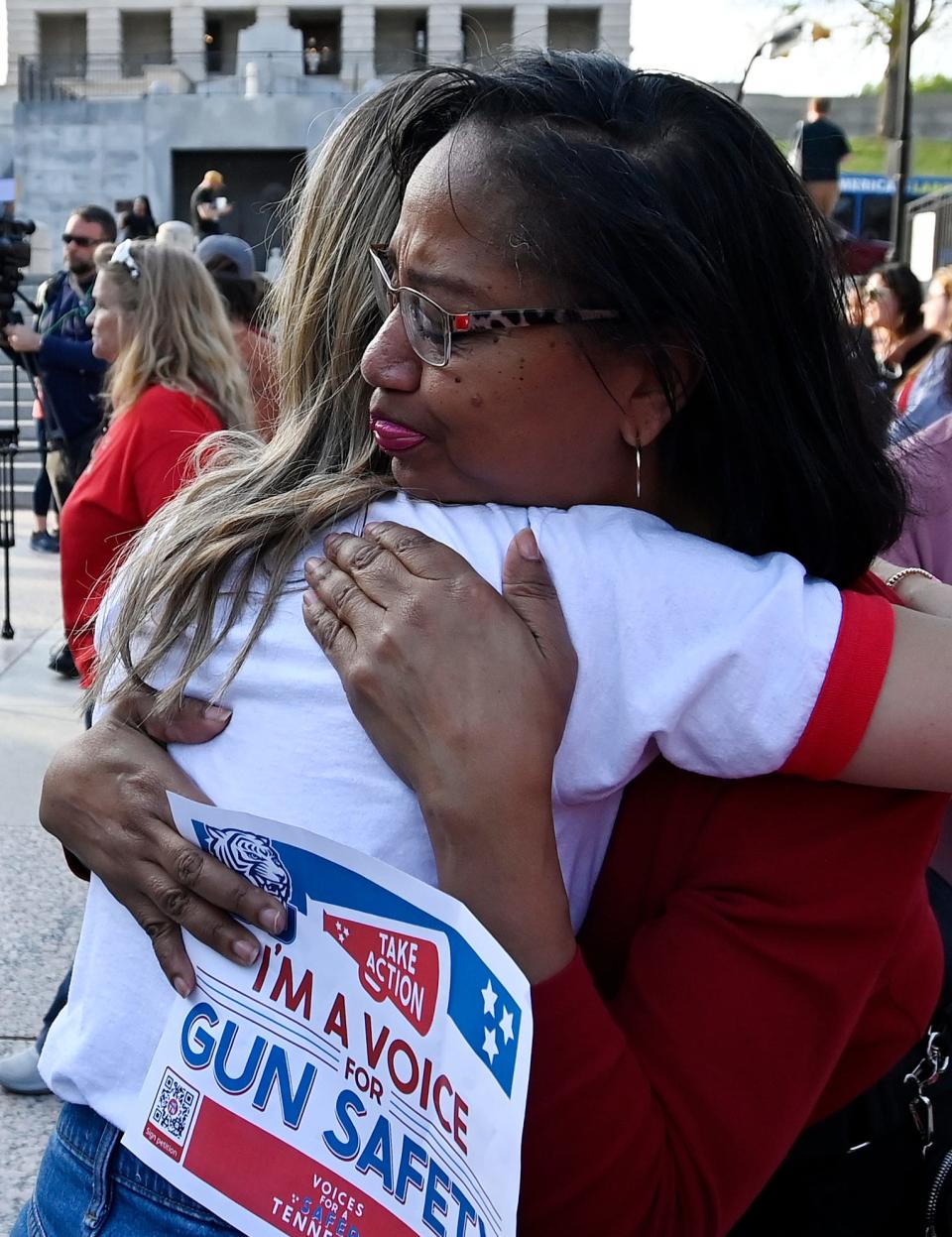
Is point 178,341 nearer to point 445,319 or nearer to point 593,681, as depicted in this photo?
point 445,319

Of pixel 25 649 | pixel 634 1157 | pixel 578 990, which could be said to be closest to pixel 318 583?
pixel 578 990

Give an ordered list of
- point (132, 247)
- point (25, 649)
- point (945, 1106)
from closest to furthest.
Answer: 1. point (945, 1106)
2. point (132, 247)
3. point (25, 649)

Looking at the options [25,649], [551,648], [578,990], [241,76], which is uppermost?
[241,76]

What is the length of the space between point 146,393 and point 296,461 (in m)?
3.13

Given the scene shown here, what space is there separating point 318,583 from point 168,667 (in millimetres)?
184

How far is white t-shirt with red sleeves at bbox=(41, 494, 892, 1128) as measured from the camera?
109 cm

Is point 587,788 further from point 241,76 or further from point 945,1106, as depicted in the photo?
point 241,76

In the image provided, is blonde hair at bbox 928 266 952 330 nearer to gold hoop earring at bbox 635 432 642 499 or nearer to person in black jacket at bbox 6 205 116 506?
person in black jacket at bbox 6 205 116 506

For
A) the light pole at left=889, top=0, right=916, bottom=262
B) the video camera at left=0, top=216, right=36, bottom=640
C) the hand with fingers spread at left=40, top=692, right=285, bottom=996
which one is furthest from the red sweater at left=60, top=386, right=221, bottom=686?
the light pole at left=889, top=0, right=916, bottom=262

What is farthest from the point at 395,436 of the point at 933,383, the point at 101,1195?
the point at 933,383

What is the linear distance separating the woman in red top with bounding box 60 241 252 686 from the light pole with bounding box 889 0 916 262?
19.5 ft

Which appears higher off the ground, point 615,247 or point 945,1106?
point 615,247

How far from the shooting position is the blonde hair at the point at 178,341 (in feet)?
14.8

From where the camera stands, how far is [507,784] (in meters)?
1.08
